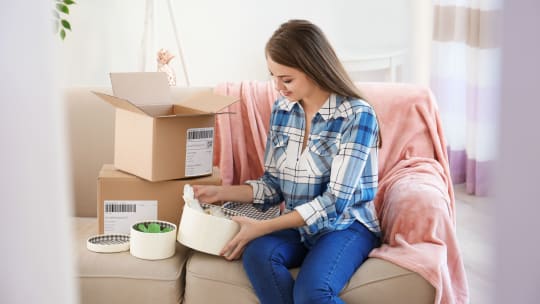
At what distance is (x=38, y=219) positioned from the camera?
754 mm

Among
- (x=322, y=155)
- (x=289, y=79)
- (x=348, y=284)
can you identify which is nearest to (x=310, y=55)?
(x=289, y=79)

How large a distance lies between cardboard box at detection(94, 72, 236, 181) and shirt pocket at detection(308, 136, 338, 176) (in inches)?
11.2

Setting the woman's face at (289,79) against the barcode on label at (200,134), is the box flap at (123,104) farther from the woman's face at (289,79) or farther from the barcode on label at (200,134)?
the woman's face at (289,79)

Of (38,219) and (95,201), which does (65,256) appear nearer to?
(38,219)

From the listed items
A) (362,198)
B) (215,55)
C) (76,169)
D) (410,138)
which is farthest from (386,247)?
(215,55)

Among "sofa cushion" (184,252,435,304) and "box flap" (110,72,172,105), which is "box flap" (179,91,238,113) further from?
"sofa cushion" (184,252,435,304)

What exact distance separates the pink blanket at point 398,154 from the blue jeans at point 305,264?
0.17 meters

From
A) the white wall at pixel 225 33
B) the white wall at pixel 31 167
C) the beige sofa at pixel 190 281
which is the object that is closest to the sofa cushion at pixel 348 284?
the beige sofa at pixel 190 281

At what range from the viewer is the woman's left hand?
82.7 inches

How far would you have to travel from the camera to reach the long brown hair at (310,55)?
2.13 m

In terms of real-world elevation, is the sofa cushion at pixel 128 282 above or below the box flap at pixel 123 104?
below

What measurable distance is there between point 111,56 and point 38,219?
3661 mm

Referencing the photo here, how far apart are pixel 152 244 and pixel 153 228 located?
0.06 meters

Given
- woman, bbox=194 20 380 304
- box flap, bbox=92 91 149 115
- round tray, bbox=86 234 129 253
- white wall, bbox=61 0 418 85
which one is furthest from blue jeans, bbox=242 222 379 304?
white wall, bbox=61 0 418 85
